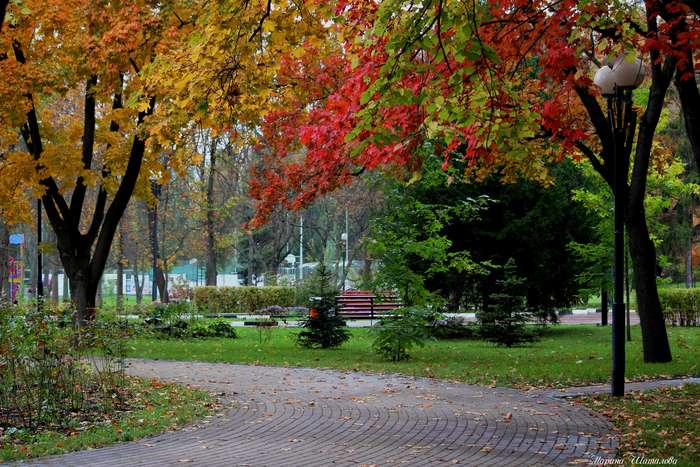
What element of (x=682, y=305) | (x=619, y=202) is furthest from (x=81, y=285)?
(x=682, y=305)

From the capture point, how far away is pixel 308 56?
15.9 m

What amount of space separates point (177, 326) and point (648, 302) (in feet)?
45.5

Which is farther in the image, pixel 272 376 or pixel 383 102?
pixel 272 376

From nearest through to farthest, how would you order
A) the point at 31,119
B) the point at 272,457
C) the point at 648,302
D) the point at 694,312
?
the point at 272,457 < the point at 648,302 < the point at 31,119 < the point at 694,312

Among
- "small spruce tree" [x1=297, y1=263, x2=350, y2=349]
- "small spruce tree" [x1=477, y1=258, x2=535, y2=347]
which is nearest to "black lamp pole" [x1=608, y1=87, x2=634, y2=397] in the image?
"small spruce tree" [x1=477, y1=258, x2=535, y2=347]

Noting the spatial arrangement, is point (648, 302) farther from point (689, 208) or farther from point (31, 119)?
point (689, 208)

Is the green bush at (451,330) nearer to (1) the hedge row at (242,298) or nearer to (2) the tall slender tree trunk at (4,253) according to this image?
(1) the hedge row at (242,298)

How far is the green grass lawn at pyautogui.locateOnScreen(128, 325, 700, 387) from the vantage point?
13055 mm

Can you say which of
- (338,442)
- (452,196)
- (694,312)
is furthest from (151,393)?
(694,312)

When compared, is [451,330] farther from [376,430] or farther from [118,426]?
[118,426]

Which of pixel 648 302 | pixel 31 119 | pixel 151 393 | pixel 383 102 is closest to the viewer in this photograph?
pixel 383 102

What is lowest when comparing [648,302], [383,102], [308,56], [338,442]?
[338,442]

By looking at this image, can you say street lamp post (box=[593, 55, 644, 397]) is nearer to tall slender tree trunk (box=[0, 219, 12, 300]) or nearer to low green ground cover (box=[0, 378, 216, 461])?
low green ground cover (box=[0, 378, 216, 461])

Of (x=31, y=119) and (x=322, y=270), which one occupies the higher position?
(x=31, y=119)
